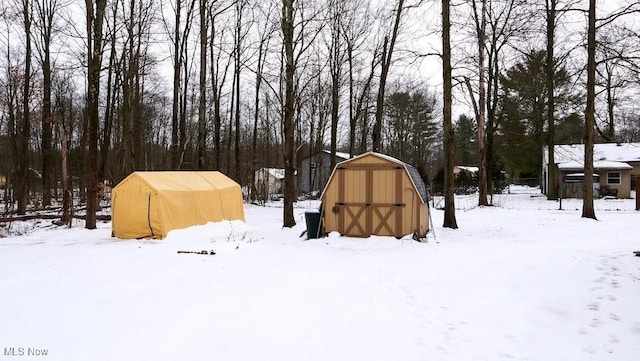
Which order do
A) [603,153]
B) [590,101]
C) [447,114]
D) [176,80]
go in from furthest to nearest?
1. [603,153]
2. [176,80]
3. [590,101]
4. [447,114]

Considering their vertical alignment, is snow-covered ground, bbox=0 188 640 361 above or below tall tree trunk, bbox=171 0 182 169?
below

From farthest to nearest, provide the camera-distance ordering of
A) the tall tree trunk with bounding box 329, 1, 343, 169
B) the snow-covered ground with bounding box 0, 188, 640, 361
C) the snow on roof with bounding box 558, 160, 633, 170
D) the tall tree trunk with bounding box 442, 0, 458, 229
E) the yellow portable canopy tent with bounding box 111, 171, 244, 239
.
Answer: the snow on roof with bounding box 558, 160, 633, 170 < the tall tree trunk with bounding box 329, 1, 343, 169 < the tall tree trunk with bounding box 442, 0, 458, 229 < the yellow portable canopy tent with bounding box 111, 171, 244, 239 < the snow-covered ground with bounding box 0, 188, 640, 361

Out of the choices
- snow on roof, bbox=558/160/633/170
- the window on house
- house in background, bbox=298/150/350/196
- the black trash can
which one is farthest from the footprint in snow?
house in background, bbox=298/150/350/196

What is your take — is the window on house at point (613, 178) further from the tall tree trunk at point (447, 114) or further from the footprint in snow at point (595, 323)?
the footprint in snow at point (595, 323)

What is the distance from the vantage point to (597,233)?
11727 mm

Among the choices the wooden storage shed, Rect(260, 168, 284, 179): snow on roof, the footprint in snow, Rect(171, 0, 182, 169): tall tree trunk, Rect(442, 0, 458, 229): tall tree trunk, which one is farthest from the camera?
Rect(260, 168, 284, 179): snow on roof

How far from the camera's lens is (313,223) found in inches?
456

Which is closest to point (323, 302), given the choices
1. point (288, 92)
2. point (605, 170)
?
point (288, 92)

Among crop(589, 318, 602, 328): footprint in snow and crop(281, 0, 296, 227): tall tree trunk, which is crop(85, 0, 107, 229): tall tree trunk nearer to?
crop(281, 0, 296, 227): tall tree trunk

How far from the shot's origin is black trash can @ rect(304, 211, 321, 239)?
455 inches

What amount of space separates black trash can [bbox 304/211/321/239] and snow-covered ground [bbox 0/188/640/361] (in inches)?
61.1

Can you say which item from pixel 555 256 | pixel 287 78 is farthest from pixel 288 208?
pixel 555 256

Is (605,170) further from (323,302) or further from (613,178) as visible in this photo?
(323,302)

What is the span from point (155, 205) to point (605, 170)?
31.7 meters
